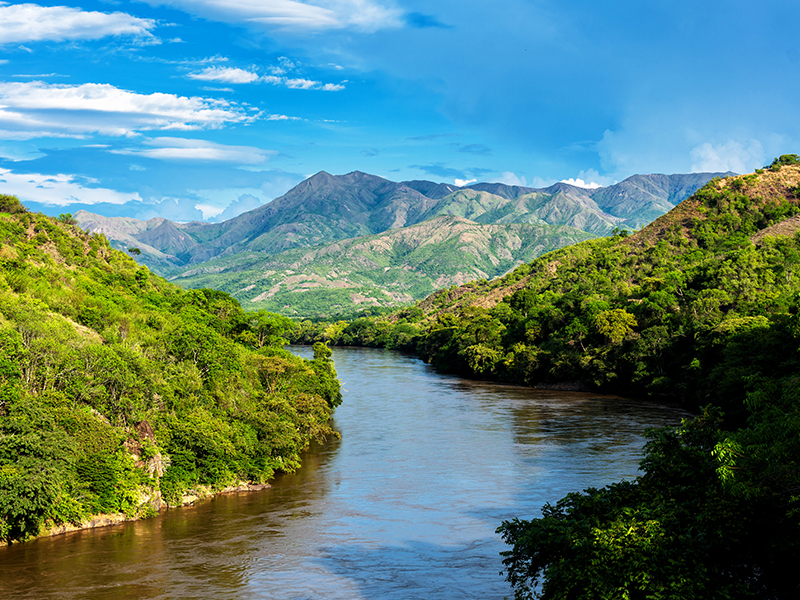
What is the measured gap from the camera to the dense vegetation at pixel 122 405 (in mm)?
39688

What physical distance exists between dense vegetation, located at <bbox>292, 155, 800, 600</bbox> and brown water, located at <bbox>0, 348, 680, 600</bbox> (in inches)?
242

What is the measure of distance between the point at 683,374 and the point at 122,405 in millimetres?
70388

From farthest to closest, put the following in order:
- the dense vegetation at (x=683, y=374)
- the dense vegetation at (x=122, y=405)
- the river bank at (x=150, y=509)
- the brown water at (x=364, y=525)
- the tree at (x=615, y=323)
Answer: the tree at (x=615, y=323)
the river bank at (x=150, y=509)
the dense vegetation at (x=122, y=405)
the brown water at (x=364, y=525)
the dense vegetation at (x=683, y=374)

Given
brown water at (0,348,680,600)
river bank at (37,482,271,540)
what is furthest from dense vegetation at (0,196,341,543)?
brown water at (0,348,680,600)

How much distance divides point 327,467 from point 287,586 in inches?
951

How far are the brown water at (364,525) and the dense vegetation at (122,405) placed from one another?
2.32m

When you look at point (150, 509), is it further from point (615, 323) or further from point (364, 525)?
point (615, 323)

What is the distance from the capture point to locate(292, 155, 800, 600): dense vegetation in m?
22.3

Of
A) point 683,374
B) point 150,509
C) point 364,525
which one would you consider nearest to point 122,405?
point 150,509

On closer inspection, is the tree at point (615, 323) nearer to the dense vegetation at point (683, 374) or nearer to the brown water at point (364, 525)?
the dense vegetation at point (683, 374)

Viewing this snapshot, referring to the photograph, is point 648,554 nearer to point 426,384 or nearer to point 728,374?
point 728,374

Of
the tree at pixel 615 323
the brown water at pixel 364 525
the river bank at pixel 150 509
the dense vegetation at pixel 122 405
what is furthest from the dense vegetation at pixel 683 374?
the dense vegetation at pixel 122 405

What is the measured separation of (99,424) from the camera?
144 feet

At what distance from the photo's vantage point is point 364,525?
142ft
